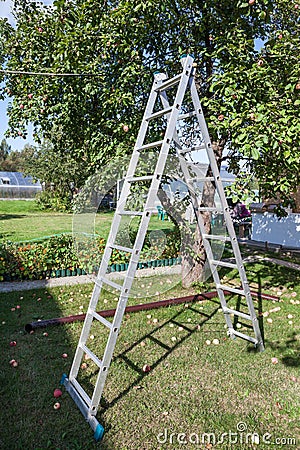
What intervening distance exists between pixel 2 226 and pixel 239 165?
1109cm

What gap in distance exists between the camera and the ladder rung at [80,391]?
264 cm

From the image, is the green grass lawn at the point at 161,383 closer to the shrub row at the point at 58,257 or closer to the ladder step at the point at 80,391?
the ladder step at the point at 80,391

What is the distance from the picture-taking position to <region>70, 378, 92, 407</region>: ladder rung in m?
2.64

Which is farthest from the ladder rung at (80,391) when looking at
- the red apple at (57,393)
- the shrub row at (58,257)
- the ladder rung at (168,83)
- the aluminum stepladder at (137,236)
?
the shrub row at (58,257)

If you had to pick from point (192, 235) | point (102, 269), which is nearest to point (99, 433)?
point (102, 269)

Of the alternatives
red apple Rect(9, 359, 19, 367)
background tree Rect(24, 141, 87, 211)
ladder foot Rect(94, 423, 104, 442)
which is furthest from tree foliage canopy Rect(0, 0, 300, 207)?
background tree Rect(24, 141, 87, 211)

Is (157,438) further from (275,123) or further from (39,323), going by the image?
(275,123)

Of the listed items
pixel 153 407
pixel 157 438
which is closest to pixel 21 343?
pixel 153 407

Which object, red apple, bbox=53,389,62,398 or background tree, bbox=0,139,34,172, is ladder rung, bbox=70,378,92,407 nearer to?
red apple, bbox=53,389,62,398

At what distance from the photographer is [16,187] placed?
35.9m

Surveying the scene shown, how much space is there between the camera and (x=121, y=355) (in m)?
3.55

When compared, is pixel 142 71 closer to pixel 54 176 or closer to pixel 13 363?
pixel 13 363

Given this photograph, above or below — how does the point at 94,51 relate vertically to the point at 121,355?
above

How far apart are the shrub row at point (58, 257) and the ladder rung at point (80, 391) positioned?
2897 mm
